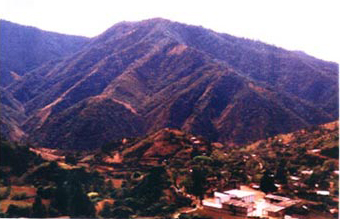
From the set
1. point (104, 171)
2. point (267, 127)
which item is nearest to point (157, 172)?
point (104, 171)

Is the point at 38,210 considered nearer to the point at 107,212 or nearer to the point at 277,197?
the point at 107,212

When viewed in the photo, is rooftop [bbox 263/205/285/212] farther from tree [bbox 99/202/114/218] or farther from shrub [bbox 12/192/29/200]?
shrub [bbox 12/192/29/200]

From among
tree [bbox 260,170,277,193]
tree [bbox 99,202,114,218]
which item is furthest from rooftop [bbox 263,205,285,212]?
tree [bbox 99,202,114,218]

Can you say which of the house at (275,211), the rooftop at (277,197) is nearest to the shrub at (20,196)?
the house at (275,211)

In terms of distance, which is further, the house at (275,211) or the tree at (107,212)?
the tree at (107,212)

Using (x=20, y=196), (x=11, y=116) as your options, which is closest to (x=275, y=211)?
(x=20, y=196)

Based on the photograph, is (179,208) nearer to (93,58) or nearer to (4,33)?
(93,58)

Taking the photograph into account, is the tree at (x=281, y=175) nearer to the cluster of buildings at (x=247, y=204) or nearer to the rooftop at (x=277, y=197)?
the cluster of buildings at (x=247, y=204)
